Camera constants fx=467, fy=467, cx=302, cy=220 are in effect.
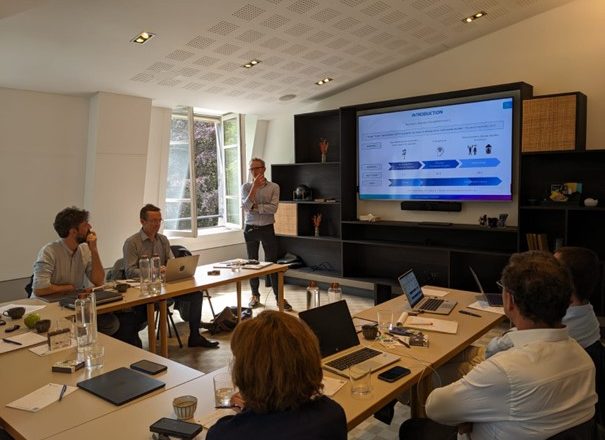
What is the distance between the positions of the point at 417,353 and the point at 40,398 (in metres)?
1.53

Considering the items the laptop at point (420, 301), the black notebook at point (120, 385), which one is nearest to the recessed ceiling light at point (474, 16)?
the laptop at point (420, 301)

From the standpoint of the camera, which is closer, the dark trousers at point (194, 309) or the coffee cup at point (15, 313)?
the coffee cup at point (15, 313)

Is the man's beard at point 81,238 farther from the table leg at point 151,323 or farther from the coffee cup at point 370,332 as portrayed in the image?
the coffee cup at point 370,332

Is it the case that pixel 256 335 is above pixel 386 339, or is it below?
above

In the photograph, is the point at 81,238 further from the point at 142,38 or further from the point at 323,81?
the point at 323,81

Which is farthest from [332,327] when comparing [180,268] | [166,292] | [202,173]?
[202,173]

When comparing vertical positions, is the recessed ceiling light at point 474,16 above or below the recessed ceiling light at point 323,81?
above

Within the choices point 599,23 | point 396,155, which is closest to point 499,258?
point 396,155

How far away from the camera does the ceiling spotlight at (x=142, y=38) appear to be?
3.94 meters

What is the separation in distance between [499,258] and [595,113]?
1.69 meters

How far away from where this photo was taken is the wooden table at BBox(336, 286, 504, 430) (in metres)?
1.65

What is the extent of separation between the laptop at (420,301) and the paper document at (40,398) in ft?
5.88

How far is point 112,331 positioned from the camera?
3.26m

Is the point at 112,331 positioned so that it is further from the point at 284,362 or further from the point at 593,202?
the point at 593,202
